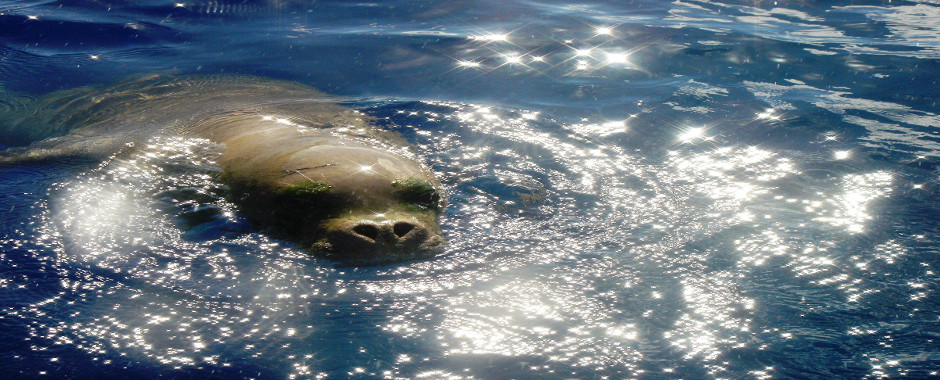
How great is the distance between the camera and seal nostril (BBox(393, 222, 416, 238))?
14.3ft

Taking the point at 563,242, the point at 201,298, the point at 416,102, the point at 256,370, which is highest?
the point at 416,102

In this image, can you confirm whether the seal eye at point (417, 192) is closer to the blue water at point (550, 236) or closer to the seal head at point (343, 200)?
the seal head at point (343, 200)

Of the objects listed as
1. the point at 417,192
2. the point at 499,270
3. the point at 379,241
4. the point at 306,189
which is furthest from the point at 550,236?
the point at 306,189

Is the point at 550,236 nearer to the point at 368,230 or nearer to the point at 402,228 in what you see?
the point at 402,228

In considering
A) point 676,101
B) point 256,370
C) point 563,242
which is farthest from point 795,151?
point 256,370

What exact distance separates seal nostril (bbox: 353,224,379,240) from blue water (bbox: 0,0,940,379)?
24 cm

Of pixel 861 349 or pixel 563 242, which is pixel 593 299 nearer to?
pixel 563 242

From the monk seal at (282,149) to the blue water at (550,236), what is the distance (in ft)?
0.60

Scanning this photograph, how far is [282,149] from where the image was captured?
525cm

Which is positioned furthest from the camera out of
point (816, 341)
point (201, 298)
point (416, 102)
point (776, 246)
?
point (416, 102)

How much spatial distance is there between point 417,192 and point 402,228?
483mm

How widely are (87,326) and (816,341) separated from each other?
3.67 metres

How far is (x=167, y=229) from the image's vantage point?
4.58 metres

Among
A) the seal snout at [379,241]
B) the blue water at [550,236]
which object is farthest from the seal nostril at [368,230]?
the blue water at [550,236]
